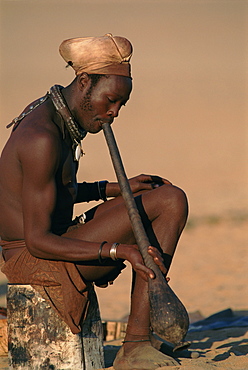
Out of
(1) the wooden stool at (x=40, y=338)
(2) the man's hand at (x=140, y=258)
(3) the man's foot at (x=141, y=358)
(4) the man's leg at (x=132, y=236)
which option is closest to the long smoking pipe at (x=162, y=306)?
(2) the man's hand at (x=140, y=258)

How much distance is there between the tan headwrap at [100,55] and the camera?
153 inches

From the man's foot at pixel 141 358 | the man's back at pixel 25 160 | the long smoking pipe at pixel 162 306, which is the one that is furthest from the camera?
the man's foot at pixel 141 358

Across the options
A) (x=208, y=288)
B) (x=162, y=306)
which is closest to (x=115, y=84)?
(x=162, y=306)

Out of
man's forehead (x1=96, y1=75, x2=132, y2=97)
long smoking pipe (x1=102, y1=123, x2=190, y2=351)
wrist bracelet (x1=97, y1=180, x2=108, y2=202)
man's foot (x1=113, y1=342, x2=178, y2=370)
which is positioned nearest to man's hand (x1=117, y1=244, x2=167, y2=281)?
long smoking pipe (x1=102, y1=123, x2=190, y2=351)

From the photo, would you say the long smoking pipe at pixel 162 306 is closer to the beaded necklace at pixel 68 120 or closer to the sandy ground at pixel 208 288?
the sandy ground at pixel 208 288

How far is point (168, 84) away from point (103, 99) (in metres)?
26.2

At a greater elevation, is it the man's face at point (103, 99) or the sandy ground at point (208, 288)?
the man's face at point (103, 99)

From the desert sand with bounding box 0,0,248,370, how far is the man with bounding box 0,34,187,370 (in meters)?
0.62

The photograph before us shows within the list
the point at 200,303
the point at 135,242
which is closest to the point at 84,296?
the point at 135,242

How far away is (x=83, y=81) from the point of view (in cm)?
389

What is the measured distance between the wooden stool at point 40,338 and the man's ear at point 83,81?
3.79 feet

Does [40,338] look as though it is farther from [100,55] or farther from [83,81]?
[100,55]

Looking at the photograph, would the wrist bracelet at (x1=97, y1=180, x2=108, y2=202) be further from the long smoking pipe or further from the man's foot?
the man's foot

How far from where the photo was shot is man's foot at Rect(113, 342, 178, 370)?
12.3 feet
